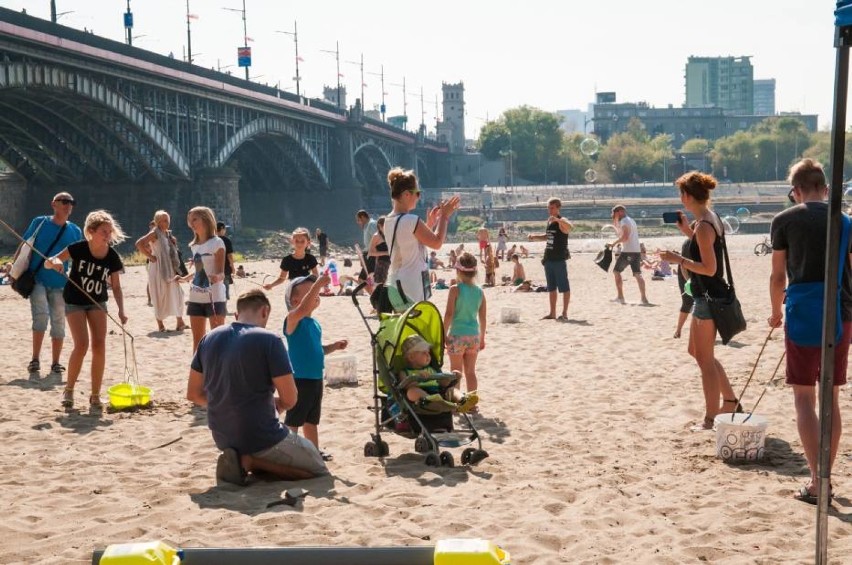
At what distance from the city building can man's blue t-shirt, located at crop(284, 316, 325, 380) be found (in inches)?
6811

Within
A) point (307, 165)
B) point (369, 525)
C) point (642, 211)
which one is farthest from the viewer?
point (642, 211)

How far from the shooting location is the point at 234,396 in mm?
6152

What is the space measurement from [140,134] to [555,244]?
34824 mm

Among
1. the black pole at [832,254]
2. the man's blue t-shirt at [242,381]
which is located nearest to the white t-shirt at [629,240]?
the man's blue t-shirt at [242,381]

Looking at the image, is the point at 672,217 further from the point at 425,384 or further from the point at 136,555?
the point at 136,555

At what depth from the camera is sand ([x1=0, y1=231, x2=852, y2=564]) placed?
5246mm

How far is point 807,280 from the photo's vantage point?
5.68m

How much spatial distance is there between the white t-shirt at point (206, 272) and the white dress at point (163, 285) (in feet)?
11.5

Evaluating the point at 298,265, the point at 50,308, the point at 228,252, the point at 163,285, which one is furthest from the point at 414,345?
the point at 163,285

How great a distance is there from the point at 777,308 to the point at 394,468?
2512 millimetres

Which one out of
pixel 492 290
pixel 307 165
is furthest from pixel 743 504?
pixel 307 165

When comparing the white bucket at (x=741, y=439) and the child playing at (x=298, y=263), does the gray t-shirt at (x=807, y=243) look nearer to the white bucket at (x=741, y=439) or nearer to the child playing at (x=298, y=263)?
the white bucket at (x=741, y=439)

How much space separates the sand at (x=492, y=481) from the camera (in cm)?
525

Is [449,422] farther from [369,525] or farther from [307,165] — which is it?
[307,165]
